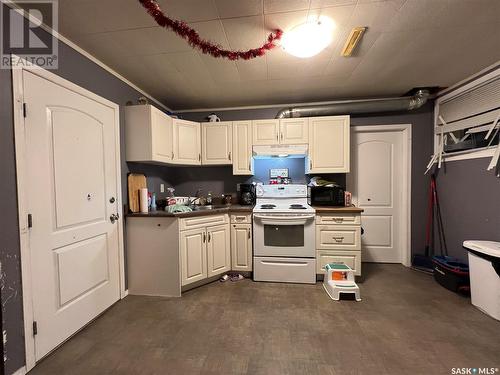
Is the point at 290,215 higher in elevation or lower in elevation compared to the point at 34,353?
higher

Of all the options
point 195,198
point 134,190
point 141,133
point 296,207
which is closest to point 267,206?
point 296,207

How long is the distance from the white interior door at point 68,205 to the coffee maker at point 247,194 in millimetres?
1607

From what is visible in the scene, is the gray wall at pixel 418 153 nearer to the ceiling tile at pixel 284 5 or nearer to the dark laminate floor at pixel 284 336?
the dark laminate floor at pixel 284 336

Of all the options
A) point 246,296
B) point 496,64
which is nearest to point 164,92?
point 246,296

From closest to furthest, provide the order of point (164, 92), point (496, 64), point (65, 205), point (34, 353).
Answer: point (34, 353) → point (65, 205) → point (496, 64) → point (164, 92)

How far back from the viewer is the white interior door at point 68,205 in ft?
4.86

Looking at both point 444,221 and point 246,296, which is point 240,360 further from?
→ point 444,221

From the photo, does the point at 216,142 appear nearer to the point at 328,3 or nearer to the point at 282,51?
the point at 282,51

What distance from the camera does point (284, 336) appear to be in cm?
171

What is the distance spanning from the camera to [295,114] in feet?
10.1

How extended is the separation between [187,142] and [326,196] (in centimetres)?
198

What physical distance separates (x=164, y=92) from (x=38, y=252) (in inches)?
83.9

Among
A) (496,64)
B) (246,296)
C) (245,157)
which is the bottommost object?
(246,296)
